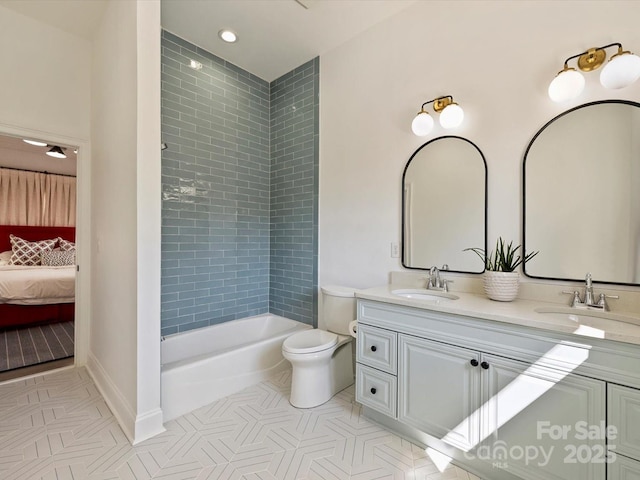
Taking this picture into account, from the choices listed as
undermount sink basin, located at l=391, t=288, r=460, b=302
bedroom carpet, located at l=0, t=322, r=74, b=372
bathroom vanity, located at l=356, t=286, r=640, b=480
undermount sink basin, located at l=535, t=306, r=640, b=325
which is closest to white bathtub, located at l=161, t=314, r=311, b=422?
bathroom vanity, located at l=356, t=286, r=640, b=480

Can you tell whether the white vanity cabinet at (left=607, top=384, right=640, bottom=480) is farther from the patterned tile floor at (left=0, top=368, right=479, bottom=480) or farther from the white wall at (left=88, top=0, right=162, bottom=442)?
the white wall at (left=88, top=0, right=162, bottom=442)

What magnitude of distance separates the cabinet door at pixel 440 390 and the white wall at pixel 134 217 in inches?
58.2

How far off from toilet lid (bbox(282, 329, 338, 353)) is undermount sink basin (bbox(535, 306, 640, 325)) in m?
1.29

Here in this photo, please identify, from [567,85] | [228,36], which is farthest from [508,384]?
[228,36]

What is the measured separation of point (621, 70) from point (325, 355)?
220 centimetres

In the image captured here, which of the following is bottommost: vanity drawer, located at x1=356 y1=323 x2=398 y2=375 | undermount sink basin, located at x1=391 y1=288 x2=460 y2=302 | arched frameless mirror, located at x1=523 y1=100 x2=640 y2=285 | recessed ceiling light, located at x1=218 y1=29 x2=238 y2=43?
vanity drawer, located at x1=356 y1=323 x2=398 y2=375

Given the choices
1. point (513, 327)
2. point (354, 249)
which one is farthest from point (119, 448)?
point (513, 327)

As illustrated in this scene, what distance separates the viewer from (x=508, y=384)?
1337 millimetres

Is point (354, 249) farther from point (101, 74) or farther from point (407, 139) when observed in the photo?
point (101, 74)

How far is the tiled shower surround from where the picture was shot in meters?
2.58

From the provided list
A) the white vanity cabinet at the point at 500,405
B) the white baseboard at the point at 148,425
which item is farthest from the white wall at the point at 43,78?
the white vanity cabinet at the point at 500,405

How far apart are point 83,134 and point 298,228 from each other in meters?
2.11

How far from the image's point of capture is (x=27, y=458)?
157 cm

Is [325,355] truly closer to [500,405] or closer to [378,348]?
[378,348]
